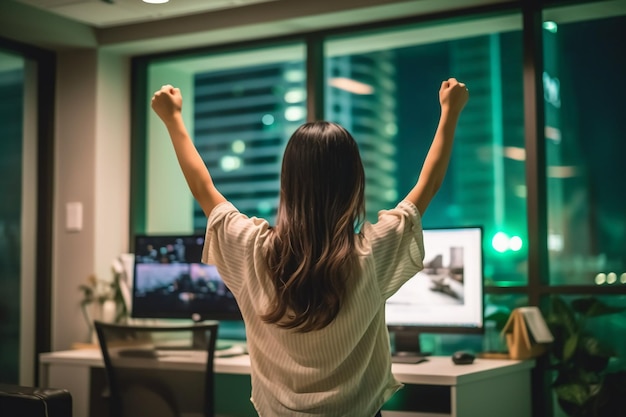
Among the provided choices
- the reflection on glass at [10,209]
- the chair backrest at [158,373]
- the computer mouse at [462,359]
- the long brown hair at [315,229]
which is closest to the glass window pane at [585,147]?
the computer mouse at [462,359]

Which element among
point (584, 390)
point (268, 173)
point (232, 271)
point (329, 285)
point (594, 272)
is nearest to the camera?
point (329, 285)

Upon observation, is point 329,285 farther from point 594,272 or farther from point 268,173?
point 268,173

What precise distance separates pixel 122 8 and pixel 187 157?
2.23m

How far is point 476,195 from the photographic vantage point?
3602 millimetres

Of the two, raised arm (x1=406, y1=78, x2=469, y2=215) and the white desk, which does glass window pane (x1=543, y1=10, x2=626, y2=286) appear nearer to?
the white desk

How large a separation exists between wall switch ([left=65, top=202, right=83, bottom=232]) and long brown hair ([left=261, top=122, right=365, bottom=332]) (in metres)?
2.82

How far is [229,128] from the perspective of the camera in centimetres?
443

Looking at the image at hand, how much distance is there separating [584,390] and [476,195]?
1.09 meters

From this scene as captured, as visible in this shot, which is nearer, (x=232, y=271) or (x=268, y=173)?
(x=232, y=271)

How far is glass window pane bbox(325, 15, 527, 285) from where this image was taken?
11.4 feet

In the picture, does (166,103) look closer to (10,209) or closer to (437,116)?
(437,116)

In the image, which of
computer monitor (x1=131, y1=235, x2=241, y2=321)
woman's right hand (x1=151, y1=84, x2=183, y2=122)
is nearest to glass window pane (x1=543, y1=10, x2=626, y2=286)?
computer monitor (x1=131, y1=235, x2=241, y2=321)

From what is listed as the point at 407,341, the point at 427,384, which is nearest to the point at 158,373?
the point at 427,384

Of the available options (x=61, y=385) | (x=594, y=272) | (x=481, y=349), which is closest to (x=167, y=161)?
Result: (x=61, y=385)
